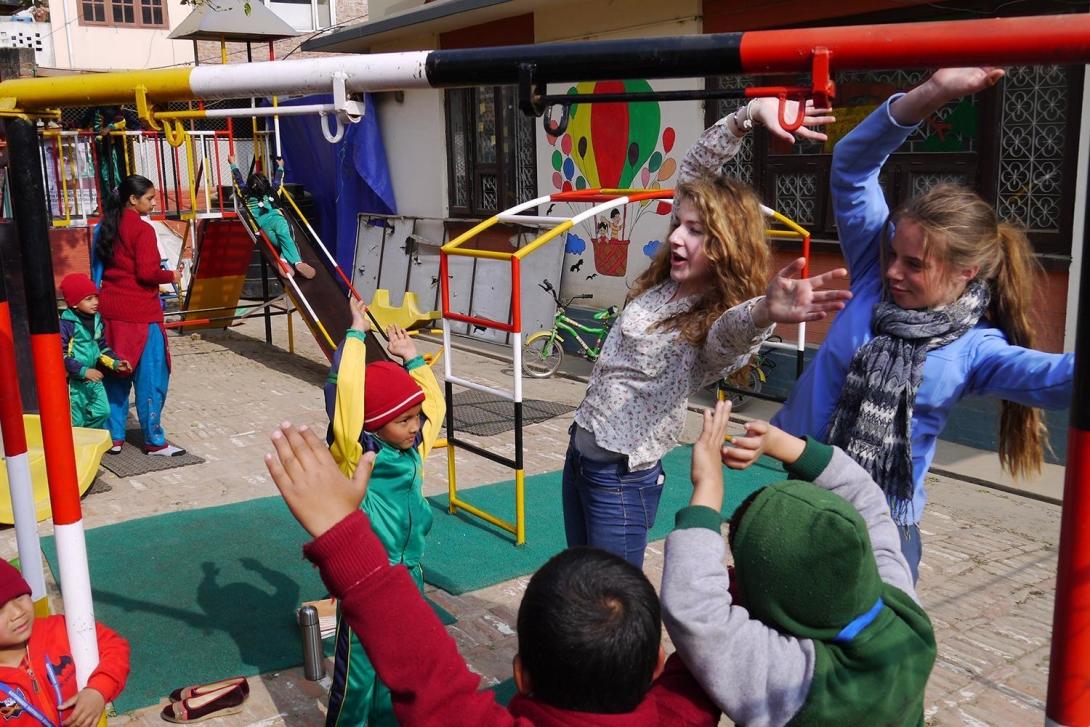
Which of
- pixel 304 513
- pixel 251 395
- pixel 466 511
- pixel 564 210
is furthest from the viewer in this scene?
pixel 564 210

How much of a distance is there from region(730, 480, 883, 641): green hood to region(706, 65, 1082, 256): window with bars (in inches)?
219

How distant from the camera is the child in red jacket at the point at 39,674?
2270mm

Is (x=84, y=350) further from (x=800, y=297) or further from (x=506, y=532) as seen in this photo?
(x=800, y=297)

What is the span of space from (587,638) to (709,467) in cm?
40

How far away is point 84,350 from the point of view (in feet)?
19.9

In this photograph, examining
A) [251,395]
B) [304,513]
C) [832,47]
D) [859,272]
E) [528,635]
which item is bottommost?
[251,395]

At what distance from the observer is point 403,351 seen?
2914mm

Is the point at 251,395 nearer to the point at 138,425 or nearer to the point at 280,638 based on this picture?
the point at 138,425

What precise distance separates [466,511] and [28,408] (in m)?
3.23

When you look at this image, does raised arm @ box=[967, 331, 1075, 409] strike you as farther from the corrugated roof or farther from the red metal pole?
the corrugated roof

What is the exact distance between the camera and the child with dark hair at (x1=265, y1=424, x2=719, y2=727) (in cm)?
134

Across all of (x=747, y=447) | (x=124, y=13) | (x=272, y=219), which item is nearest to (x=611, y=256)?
(x=272, y=219)

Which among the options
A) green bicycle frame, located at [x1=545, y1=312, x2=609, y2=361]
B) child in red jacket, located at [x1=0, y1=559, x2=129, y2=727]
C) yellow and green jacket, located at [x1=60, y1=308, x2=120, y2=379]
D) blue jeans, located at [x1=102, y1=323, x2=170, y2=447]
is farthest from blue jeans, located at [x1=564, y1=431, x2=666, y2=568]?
green bicycle frame, located at [x1=545, y1=312, x2=609, y2=361]

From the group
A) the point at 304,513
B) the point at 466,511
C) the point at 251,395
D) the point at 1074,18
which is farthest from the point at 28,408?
the point at 1074,18
